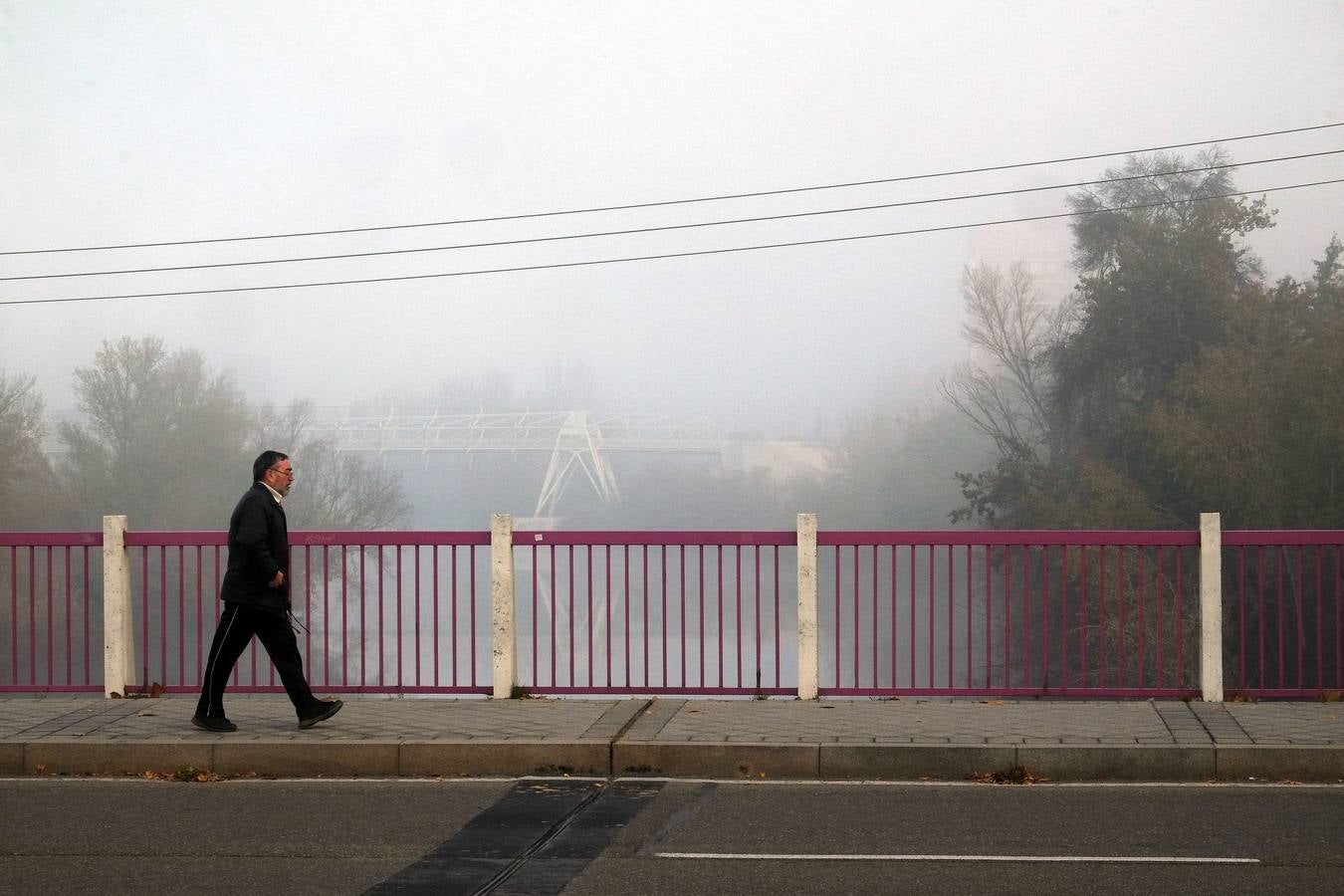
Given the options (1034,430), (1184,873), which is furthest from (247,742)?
(1034,430)

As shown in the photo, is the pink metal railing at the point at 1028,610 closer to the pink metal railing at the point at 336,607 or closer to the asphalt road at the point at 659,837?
the asphalt road at the point at 659,837

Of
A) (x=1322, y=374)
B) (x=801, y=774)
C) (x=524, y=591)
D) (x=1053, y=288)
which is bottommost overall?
(x=524, y=591)

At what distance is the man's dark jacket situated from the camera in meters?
9.13

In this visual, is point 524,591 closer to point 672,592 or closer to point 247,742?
point 672,592

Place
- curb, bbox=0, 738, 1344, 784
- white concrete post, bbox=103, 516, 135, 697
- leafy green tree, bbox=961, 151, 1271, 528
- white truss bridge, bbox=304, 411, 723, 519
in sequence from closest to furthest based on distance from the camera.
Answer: curb, bbox=0, 738, 1344, 784
white concrete post, bbox=103, 516, 135, 697
leafy green tree, bbox=961, 151, 1271, 528
white truss bridge, bbox=304, 411, 723, 519

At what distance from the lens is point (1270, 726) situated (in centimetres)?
895

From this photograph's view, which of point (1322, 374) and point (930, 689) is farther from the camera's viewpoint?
point (1322, 374)

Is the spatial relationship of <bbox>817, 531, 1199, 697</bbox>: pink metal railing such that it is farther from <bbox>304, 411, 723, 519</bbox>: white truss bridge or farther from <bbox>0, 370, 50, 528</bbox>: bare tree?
<bbox>0, 370, 50, 528</bbox>: bare tree

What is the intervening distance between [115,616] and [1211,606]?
26.9ft

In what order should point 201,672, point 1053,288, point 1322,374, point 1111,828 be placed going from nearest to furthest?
1. point 1111,828
2. point 201,672
3. point 1322,374
4. point 1053,288

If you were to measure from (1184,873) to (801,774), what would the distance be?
108 inches

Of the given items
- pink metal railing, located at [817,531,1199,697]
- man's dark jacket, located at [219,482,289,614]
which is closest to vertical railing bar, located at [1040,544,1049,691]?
pink metal railing, located at [817,531,1199,697]

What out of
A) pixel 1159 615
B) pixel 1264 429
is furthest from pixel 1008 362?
pixel 1159 615

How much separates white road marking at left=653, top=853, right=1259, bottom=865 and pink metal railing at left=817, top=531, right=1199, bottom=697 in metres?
2.65
